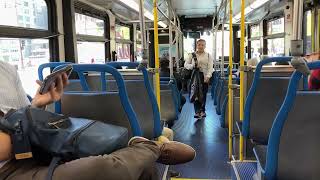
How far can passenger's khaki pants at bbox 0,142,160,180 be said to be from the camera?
1.17 m

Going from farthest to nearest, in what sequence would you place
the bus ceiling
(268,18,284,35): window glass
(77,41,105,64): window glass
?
(268,18,284,35): window glass < the bus ceiling < (77,41,105,64): window glass

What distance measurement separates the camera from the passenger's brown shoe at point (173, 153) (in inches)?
62.6

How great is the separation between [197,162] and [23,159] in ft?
10.0

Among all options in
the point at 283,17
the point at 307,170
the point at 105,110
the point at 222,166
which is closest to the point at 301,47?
the point at 307,170

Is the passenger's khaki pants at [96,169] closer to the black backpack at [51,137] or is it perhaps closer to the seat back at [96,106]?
the black backpack at [51,137]

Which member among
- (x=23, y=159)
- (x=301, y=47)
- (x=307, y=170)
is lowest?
(x=307, y=170)

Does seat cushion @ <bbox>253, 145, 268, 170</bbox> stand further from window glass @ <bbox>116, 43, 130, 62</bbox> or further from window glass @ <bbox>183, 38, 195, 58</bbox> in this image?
window glass @ <bbox>183, 38, 195, 58</bbox>

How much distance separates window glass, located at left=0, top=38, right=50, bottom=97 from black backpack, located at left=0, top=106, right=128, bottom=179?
2.44 metres

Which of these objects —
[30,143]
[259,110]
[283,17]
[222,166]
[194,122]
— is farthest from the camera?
[283,17]

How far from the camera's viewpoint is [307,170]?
1.59 metres

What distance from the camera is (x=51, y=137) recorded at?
1.24 metres

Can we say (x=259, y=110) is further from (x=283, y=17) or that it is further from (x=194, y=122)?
(x=283, y=17)

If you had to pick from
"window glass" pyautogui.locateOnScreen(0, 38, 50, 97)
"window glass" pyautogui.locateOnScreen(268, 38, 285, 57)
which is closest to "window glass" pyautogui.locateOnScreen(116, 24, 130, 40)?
"window glass" pyautogui.locateOnScreen(268, 38, 285, 57)

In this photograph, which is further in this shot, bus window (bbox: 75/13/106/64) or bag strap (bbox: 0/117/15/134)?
bus window (bbox: 75/13/106/64)
